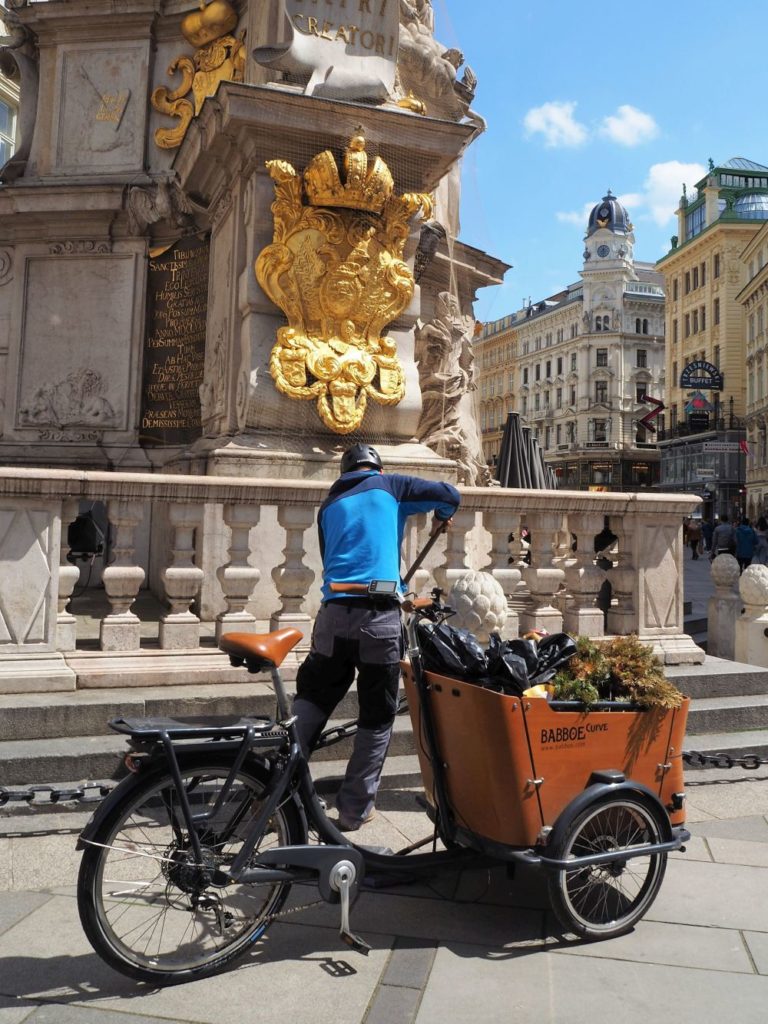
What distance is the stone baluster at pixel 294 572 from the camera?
5746mm

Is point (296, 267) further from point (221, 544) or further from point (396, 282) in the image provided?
point (221, 544)

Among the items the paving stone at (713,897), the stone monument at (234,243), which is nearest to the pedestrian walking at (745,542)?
the stone monument at (234,243)

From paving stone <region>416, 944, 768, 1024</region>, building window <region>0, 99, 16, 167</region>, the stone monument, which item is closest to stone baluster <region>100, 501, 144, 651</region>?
the stone monument

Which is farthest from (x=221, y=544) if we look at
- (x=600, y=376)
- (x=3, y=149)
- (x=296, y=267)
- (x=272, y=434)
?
(x=600, y=376)

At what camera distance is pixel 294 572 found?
5.74 m

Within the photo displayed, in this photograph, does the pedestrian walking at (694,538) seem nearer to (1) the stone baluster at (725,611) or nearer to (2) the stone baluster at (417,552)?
(1) the stone baluster at (725,611)

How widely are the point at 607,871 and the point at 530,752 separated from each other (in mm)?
575

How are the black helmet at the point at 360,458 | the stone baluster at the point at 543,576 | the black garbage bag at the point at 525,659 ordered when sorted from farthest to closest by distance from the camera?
the stone baluster at the point at 543,576, the black helmet at the point at 360,458, the black garbage bag at the point at 525,659

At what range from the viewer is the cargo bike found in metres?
3.10

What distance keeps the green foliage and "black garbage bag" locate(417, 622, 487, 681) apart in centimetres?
32

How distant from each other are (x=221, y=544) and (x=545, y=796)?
3.90 metres

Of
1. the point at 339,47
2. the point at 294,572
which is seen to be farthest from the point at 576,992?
the point at 339,47

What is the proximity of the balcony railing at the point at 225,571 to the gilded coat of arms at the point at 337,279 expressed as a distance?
1.10 meters

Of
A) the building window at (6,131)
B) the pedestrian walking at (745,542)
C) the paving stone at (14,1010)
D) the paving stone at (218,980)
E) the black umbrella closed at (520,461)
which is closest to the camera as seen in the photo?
the paving stone at (14,1010)
